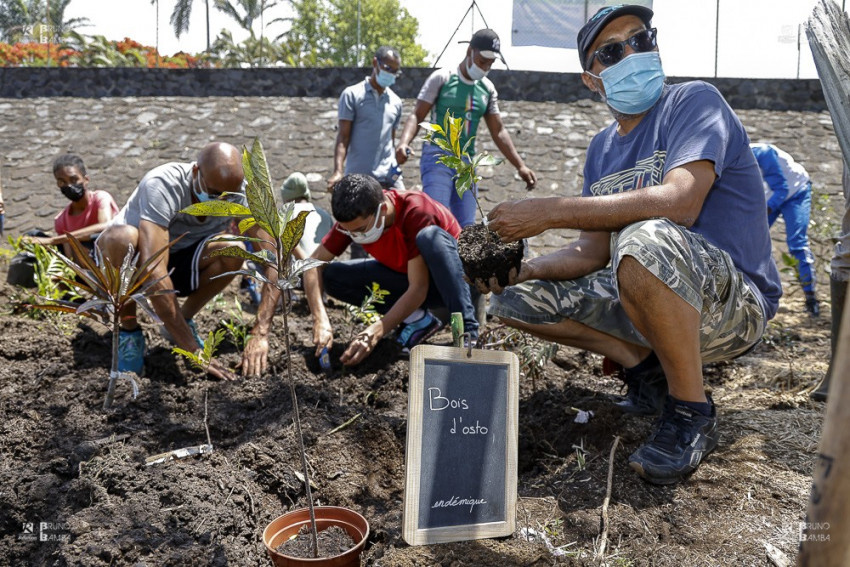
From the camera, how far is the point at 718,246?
2.20 metres

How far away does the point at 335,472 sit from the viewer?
218 cm

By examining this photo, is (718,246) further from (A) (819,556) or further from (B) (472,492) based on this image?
(A) (819,556)

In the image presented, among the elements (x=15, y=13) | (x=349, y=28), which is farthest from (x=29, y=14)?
(x=349, y=28)

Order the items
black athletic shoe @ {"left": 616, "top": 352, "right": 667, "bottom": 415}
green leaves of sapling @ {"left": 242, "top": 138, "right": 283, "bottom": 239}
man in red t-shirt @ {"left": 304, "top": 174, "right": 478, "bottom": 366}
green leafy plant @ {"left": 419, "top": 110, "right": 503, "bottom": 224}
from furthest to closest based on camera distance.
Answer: man in red t-shirt @ {"left": 304, "top": 174, "right": 478, "bottom": 366} < black athletic shoe @ {"left": 616, "top": 352, "right": 667, "bottom": 415} < green leafy plant @ {"left": 419, "top": 110, "right": 503, "bottom": 224} < green leaves of sapling @ {"left": 242, "top": 138, "right": 283, "bottom": 239}

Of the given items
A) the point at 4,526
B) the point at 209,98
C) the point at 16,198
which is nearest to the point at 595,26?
the point at 4,526

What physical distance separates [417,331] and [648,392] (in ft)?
4.56

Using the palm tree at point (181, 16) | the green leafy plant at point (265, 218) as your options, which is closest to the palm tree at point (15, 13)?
the palm tree at point (181, 16)

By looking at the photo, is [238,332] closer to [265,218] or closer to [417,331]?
[417,331]

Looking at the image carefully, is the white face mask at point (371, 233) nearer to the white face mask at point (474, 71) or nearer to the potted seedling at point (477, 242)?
the potted seedling at point (477, 242)

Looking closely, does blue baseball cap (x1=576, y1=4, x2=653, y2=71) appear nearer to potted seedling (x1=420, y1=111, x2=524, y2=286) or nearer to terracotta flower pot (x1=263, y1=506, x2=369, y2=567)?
potted seedling (x1=420, y1=111, x2=524, y2=286)

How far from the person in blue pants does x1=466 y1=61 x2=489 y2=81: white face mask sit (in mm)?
2090

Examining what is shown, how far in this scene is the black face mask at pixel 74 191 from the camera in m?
5.09

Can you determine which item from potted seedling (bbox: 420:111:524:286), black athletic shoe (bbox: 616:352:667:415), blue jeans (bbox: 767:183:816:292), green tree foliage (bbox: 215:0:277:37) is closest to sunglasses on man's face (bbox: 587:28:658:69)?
potted seedling (bbox: 420:111:524:286)

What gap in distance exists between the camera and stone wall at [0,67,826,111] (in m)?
9.51
